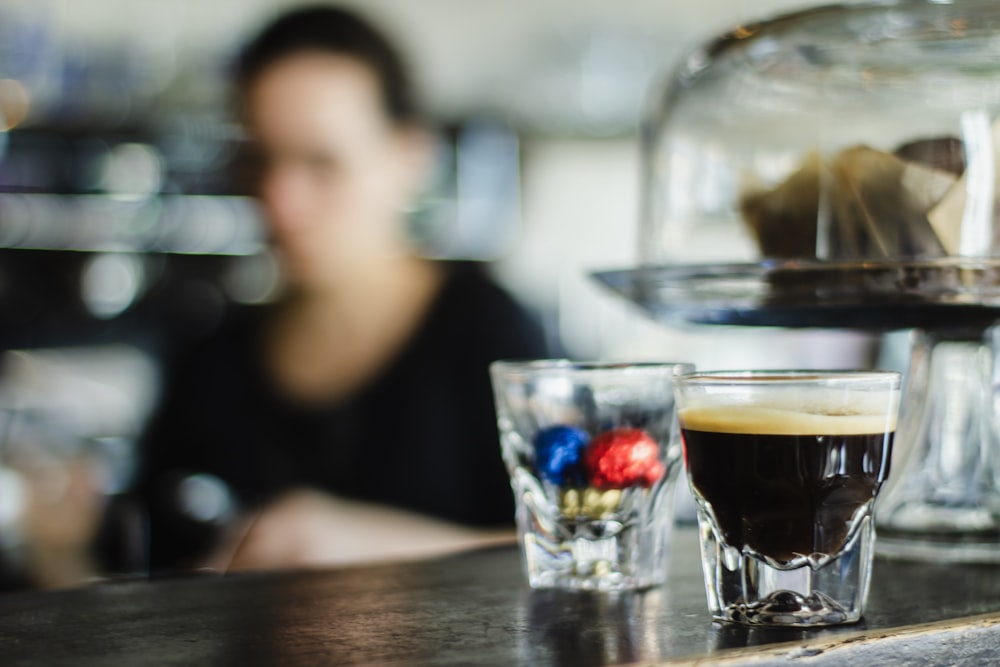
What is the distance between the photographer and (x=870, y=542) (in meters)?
0.59

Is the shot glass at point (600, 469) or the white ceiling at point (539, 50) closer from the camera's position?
the shot glass at point (600, 469)

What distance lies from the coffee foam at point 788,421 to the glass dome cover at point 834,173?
12 centimetres

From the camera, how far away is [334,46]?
1775 mm

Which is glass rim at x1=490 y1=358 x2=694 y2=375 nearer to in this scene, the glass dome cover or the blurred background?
the glass dome cover

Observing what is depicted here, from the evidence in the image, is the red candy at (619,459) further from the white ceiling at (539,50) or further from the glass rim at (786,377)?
the white ceiling at (539,50)

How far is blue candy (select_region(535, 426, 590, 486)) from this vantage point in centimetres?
66

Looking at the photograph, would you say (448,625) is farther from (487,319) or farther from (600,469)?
(487,319)

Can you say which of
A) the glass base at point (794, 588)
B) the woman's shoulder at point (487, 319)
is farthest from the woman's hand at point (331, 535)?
the glass base at point (794, 588)

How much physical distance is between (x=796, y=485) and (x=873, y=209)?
0.20m

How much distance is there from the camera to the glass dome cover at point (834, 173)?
67cm

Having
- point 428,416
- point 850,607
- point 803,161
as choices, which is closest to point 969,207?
point 803,161

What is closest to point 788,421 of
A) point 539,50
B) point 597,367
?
point 597,367

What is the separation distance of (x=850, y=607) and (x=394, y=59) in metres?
1.43

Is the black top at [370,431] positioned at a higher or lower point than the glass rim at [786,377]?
lower
